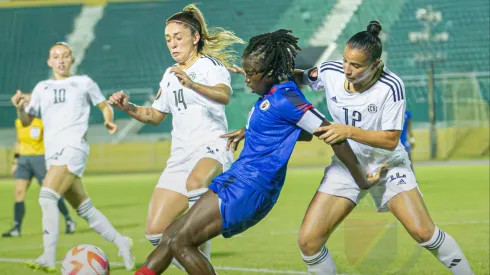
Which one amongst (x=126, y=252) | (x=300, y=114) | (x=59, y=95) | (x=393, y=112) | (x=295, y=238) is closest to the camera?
(x=300, y=114)

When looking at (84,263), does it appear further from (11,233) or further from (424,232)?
(11,233)

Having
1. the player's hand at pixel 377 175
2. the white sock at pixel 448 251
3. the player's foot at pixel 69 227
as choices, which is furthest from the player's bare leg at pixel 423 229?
the player's foot at pixel 69 227

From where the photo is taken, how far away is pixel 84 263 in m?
6.48

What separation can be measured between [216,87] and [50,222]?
272 cm

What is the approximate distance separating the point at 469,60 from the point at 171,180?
26404 millimetres

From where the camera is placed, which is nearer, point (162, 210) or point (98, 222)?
point (162, 210)

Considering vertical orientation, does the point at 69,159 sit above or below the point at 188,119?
below

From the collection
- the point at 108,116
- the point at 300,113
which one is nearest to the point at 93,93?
the point at 108,116

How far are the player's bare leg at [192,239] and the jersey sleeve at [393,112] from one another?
144 centimetres

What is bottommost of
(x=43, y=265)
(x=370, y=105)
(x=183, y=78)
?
(x=43, y=265)

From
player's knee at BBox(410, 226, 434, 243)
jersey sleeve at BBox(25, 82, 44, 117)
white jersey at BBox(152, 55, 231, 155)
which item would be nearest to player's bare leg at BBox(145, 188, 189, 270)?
white jersey at BBox(152, 55, 231, 155)

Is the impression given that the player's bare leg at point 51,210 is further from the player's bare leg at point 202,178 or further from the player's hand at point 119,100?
the player's hand at point 119,100

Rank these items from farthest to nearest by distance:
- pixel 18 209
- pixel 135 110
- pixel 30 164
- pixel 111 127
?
pixel 30 164 → pixel 18 209 → pixel 111 127 → pixel 135 110

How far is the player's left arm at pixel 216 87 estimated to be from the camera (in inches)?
273
